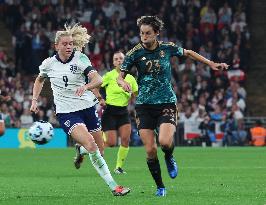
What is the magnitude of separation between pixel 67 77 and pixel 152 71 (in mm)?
1292

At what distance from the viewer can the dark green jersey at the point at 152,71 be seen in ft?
39.8

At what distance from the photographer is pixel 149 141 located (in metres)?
12.1

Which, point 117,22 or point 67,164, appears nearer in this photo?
point 67,164

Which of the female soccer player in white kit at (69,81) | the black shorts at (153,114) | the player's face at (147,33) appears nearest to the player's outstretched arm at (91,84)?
the female soccer player in white kit at (69,81)

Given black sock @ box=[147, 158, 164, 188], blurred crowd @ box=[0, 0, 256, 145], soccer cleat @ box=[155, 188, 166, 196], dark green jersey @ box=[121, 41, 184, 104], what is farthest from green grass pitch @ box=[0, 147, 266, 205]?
blurred crowd @ box=[0, 0, 256, 145]

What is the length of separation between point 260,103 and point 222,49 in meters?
2.73

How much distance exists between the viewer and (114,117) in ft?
62.3

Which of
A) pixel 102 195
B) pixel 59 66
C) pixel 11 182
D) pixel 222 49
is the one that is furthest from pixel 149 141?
pixel 222 49

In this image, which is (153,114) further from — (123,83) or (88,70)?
(88,70)

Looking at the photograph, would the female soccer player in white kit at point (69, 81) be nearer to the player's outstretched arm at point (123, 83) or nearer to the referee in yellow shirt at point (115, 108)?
the player's outstretched arm at point (123, 83)

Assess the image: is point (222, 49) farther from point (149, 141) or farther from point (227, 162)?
point (149, 141)

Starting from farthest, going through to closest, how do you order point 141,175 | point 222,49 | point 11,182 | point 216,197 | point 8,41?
1. point 8,41
2. point 222,49
3. point 141,175
4. point 11,182
5. point 216,197

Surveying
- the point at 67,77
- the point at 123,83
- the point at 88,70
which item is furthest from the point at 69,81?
the point at 123,83

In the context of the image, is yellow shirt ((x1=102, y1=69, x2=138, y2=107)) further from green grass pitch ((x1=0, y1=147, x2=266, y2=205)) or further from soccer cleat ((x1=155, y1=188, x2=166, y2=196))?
soccer cleat ((x1=155, y1=188, x2=166, y2=196))
